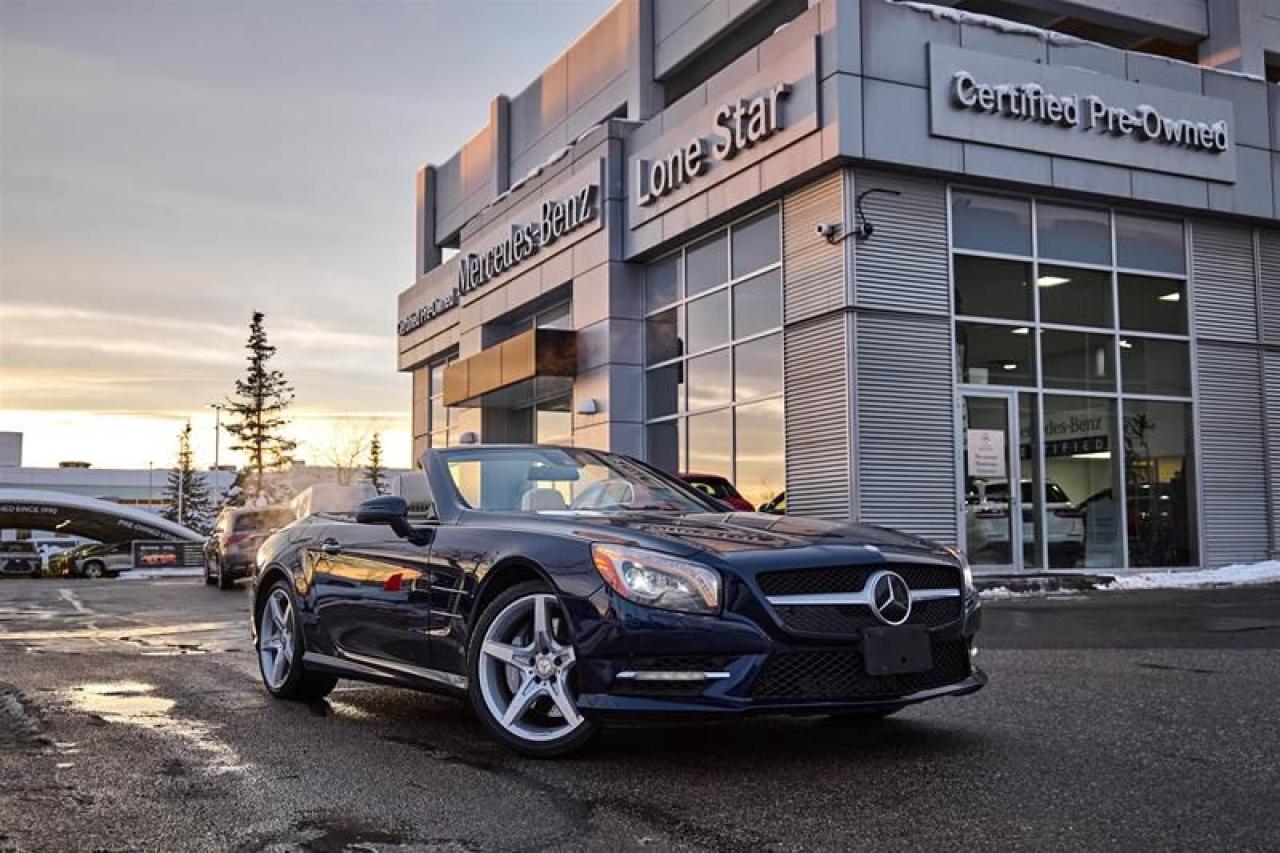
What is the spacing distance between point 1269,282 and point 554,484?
1758cm

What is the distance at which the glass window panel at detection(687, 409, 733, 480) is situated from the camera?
65.8 ft

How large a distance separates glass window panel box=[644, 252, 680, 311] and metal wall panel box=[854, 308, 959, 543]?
550cm

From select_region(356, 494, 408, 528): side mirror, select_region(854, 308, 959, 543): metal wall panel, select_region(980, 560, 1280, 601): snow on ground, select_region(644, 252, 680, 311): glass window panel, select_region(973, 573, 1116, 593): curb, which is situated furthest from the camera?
select_region(644, 252, 680, 311): glass window panel

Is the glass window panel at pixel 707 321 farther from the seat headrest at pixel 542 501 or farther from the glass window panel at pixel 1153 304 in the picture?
the seat headrest at pixel 542 501

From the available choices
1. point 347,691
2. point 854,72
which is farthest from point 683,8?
point 347,691

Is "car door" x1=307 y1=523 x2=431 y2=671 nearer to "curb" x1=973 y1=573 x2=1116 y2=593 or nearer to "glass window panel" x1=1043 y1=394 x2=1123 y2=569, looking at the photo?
"curb" x1=973 y1=573 x2=1116 y2=593

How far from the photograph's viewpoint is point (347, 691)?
728 cm

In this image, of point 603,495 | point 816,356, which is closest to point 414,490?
point 603,495

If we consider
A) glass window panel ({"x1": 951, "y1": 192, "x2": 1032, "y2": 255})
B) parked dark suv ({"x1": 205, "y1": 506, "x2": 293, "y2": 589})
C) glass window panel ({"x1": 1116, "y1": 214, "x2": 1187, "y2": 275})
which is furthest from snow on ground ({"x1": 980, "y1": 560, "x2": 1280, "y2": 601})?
parked dark suv ({"x1": 205, "y1": 506, "x2": 293, "y2": 589})

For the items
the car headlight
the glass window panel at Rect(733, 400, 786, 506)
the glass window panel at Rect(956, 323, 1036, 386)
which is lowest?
the car headlight

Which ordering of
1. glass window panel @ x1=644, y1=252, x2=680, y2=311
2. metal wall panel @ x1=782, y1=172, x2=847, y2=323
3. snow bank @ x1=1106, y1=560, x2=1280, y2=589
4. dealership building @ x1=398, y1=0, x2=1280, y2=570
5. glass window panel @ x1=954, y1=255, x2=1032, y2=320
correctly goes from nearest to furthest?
snow bank @ x1=1106, y1=560, x2=1280, y2=589, dealership building @ x1=398, y1=0, x2=1280, y2=570, metal wall panel @ x1=782, y1=172, x2=847, y2=323, glass window panel @ x1=954, y1=255, x2=1032, y2=320, glass window panel @ x1=644, y1=252, x2=680, y2=311

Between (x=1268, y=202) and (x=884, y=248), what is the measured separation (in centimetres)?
683

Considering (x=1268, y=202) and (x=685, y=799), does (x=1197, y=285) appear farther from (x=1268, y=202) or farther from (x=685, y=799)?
(x=685, y=799)

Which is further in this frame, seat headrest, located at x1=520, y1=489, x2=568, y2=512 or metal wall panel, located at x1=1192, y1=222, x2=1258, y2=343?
metal wall panel, located at x1=1192, y1=222, x2=1258, y2=343
